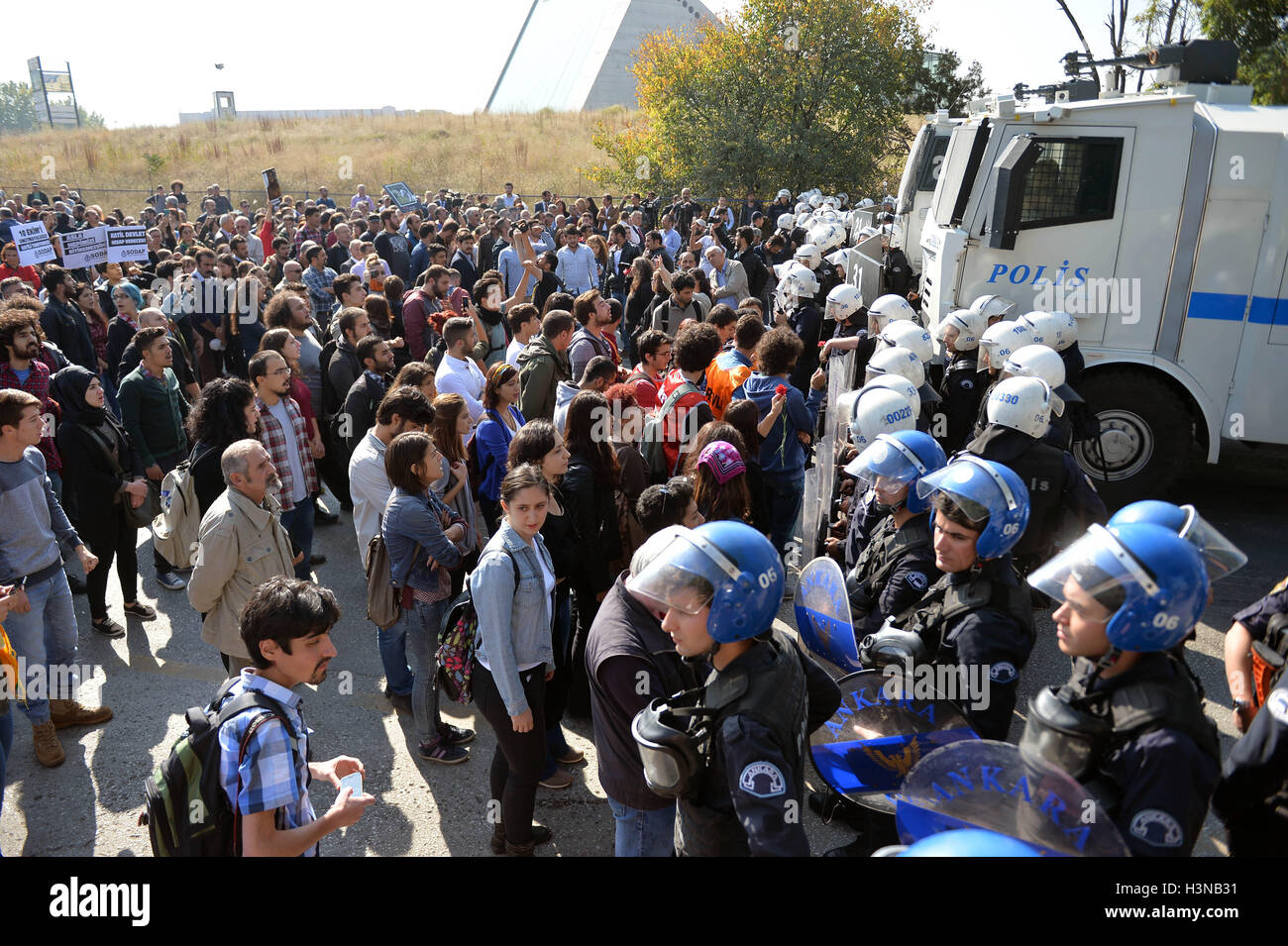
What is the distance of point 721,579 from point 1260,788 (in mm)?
1728

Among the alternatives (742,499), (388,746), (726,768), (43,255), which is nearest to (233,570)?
(388,746)

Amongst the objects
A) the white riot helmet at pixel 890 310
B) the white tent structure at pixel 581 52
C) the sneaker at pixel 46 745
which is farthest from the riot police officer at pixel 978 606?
the white tent structure at pixel 581 52

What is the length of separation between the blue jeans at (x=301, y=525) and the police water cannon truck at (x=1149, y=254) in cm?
589

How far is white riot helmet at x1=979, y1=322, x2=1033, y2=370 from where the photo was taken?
6.34 metres

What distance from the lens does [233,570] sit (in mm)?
4312

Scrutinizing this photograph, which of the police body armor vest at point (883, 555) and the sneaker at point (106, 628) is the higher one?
the police body armor vest at point (883, 555)

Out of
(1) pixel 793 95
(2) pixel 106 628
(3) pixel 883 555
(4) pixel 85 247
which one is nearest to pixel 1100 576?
(3) pixel 883 555

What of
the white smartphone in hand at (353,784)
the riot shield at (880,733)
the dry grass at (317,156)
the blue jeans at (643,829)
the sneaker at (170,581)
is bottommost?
the sneaker at (170,581)

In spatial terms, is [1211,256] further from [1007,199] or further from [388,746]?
[388,746]

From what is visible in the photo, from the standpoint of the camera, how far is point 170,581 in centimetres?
673

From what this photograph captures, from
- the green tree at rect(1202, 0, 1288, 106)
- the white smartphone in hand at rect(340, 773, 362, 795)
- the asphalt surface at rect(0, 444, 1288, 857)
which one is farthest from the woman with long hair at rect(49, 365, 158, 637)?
the green tree at rect(1202, 0, 1288, 106)

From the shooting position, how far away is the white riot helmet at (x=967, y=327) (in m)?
6.95

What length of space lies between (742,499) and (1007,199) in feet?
16.3

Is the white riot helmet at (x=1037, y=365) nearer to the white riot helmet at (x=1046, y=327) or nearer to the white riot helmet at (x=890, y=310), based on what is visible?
the white riot helmet at (x=1046, y=327)
